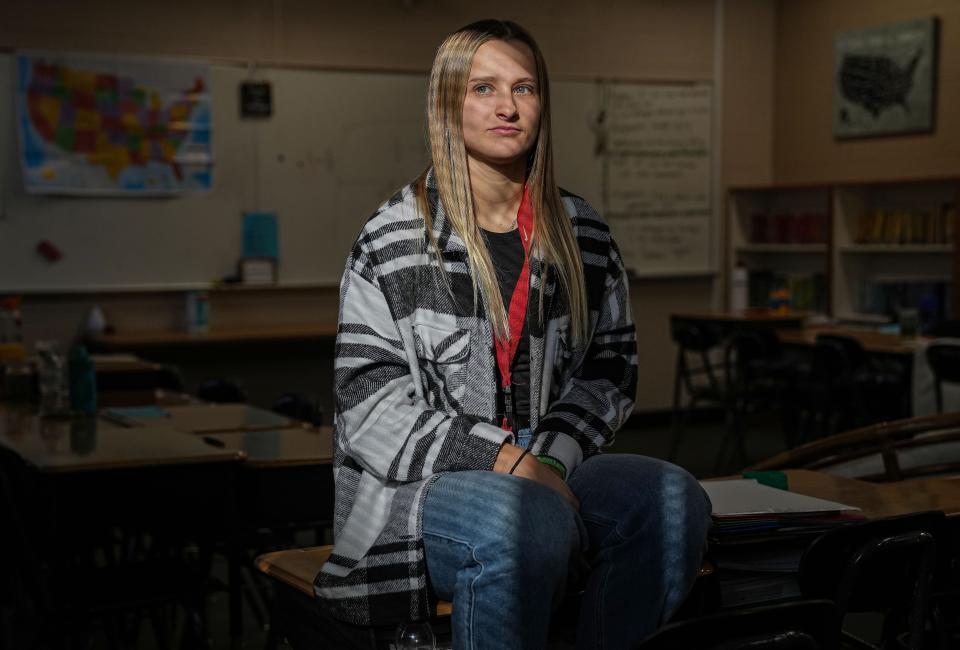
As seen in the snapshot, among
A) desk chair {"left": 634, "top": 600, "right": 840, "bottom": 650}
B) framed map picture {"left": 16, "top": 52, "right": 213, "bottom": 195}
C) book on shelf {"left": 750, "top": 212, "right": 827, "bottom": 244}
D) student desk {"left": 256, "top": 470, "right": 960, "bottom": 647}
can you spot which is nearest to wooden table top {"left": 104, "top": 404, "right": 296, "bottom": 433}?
student desk {"left": 256, "top": 470, "right": 960, "bottom": 647}

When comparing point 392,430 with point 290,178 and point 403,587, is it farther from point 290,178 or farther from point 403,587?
point 290,178

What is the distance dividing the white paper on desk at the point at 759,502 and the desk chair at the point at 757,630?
490mm

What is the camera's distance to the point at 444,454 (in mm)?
1883

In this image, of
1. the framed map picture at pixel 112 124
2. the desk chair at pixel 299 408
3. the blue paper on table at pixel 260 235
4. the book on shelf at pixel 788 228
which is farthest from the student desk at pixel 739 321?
the desk chair at pixel 299 408

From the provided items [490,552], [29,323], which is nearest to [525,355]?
[490,552]

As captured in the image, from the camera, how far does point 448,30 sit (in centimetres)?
803

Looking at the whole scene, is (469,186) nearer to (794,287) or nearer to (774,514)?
(774,514)

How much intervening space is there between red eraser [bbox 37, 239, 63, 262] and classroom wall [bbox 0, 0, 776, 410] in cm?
23

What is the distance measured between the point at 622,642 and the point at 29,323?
5688 millimetres

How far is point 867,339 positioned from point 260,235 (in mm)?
3536

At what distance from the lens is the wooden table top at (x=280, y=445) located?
129 inches

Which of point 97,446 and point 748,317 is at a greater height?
point 97,446

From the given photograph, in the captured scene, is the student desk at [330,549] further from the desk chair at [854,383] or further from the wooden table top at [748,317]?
the wooden table top at [748,317]

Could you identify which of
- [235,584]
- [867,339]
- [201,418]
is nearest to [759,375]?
[867,339]
